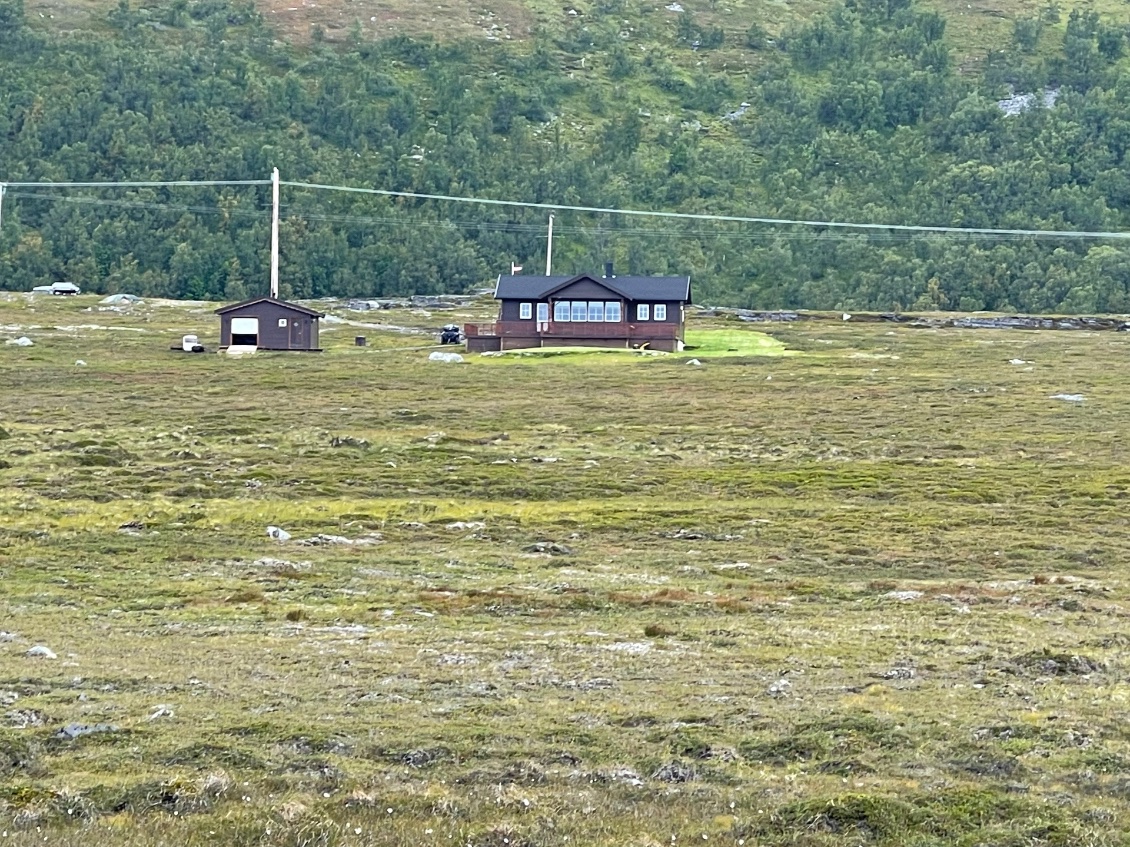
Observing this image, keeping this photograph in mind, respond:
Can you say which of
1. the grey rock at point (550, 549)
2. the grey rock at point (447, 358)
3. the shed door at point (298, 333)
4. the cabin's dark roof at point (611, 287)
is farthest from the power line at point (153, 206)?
the grey rock at point (550, 549)

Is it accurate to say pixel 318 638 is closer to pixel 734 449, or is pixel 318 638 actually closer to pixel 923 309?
pixel 734 449

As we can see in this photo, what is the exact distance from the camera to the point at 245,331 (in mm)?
98062

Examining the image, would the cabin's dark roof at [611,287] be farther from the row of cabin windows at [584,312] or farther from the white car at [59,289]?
the white car at [59,289]

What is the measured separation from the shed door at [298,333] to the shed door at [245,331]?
2.06m

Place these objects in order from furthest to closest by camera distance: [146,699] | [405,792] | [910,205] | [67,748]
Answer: [910,205] → [146,699] → [67,748] → [405,792]

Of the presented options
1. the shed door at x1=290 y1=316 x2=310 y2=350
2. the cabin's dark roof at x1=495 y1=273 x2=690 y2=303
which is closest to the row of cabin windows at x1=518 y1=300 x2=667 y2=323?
the cabin's dark roof at x1=495 y1=273 x2=690 y2=303

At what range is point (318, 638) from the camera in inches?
931

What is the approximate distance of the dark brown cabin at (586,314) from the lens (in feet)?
326

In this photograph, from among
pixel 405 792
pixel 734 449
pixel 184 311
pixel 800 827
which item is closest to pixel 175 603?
pixel 405 792

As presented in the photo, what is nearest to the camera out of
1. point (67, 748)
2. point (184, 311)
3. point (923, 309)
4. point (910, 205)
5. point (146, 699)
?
point (67, 748)

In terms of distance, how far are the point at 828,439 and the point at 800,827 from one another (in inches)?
1805

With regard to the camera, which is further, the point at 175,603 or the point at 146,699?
the point at 175,603

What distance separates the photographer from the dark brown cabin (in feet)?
326

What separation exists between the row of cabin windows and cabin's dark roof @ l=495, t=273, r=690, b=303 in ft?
3.05
